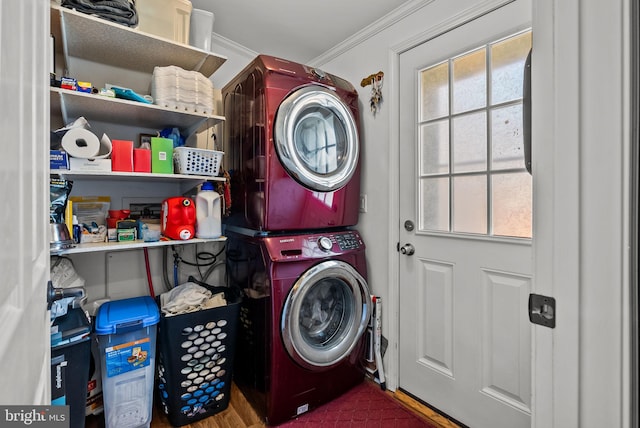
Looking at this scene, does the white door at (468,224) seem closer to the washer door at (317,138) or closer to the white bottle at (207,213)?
the washer door at (317,138)

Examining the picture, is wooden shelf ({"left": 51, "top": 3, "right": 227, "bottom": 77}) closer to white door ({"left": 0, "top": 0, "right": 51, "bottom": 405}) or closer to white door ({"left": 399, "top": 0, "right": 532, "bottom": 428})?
white door ({"left": 0, "top": 0, "right": 51, "bottom": 405})

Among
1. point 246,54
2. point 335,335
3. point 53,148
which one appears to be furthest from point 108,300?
point 246,54

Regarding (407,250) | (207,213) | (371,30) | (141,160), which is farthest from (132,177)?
(371,30)

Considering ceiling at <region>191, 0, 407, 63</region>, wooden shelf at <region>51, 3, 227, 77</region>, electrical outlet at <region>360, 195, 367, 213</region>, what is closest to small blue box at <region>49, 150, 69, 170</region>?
wooden shelf at <region>51, 3, 227, 77</region>

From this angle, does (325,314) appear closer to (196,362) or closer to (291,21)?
(196,362)

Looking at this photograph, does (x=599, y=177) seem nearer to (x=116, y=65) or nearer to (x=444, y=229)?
(x=444, y=229)

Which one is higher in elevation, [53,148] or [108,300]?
[53,148]

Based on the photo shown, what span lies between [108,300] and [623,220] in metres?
2.18

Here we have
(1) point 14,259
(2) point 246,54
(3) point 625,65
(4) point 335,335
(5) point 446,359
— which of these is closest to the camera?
(1) point 14,259

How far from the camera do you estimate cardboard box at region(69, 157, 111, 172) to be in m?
1.31

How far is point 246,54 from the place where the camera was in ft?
7.47

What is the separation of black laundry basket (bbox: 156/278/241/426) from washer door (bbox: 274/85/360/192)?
2.84ft

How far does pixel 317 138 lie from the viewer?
185cm

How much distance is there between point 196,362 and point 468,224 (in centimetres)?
161
